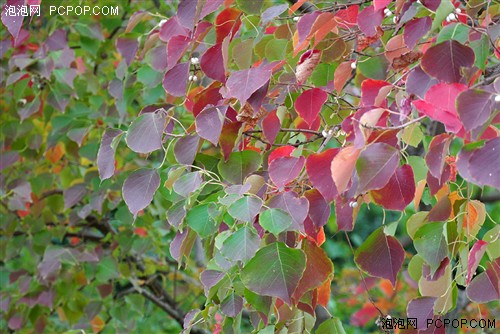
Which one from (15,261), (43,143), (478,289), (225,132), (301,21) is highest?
→ (301,21)

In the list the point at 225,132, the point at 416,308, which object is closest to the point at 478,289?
the point at 416,308

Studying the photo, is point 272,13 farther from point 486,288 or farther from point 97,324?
point 97,324

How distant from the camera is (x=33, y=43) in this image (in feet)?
7.53

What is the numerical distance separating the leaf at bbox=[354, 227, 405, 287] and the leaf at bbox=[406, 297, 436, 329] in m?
0.04

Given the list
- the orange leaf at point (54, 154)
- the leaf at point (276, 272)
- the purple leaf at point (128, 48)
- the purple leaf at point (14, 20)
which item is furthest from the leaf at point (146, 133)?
the orange leaf at point (54, 154)

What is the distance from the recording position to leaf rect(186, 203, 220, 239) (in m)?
1.00

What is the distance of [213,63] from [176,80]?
0.09 m

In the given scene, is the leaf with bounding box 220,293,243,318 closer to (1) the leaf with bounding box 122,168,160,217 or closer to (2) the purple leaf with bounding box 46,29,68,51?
(1) the leaf with bounding box 122,168,160,217

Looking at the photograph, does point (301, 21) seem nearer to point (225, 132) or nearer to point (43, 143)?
point (225, 132)

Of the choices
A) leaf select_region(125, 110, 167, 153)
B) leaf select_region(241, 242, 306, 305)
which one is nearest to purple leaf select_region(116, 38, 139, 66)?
leaf select_region(125, 110, 167, 153)

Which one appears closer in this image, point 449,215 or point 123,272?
point 449,215

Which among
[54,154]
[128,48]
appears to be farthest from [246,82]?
[54,154]

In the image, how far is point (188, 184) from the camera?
1033 millimetres

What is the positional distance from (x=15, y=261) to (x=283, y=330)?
5.37 feet
